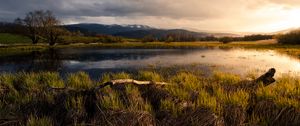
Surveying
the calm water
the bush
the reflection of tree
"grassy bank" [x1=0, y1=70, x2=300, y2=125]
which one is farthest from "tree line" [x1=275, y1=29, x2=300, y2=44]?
"grassy bank" [x1=0, y1=70, x2=300, y2=125]

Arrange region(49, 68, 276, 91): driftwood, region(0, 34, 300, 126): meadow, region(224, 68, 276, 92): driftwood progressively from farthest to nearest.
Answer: region(224, 68, 276, 92): driftwood → region(49, 68, 276, 91): driftwood → region(0, 34, 300, 126): meadow

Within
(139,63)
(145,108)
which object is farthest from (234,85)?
(139,63)

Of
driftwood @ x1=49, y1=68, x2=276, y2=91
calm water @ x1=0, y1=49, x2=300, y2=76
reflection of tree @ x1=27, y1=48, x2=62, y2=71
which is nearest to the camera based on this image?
driftwood @ x1=49, y1=68, x2=276, y2=91

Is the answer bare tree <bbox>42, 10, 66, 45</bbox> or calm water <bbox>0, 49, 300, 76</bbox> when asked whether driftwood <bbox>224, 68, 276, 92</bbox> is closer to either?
calm water <bbox>0, 49, 300, 76</bbox>

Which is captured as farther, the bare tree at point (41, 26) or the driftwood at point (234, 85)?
the bare tree at point (41, 26)

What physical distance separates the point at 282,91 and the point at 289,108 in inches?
124

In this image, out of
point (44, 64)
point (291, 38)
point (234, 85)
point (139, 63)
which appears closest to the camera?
point (234, 85)

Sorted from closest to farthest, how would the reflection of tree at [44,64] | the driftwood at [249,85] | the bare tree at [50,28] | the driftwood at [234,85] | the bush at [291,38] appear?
the driftwood at [234,85] < the driftwood at [249,85] < the reflection of tree at [44,64] < the bush at [291,38] < the bare tree at [50,28]

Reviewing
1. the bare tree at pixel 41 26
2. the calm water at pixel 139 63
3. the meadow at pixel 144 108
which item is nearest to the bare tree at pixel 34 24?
the bare tree at pixel 41 26

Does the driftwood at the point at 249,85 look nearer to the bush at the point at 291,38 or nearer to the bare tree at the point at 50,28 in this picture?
the bush at the point at 291,38

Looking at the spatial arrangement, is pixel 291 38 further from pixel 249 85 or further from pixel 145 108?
pixel 145 108

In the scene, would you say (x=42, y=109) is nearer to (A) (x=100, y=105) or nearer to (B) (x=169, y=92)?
(A) (x=100, y=105)

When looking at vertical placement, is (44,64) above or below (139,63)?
below

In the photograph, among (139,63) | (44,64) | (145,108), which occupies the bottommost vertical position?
(44,64)
